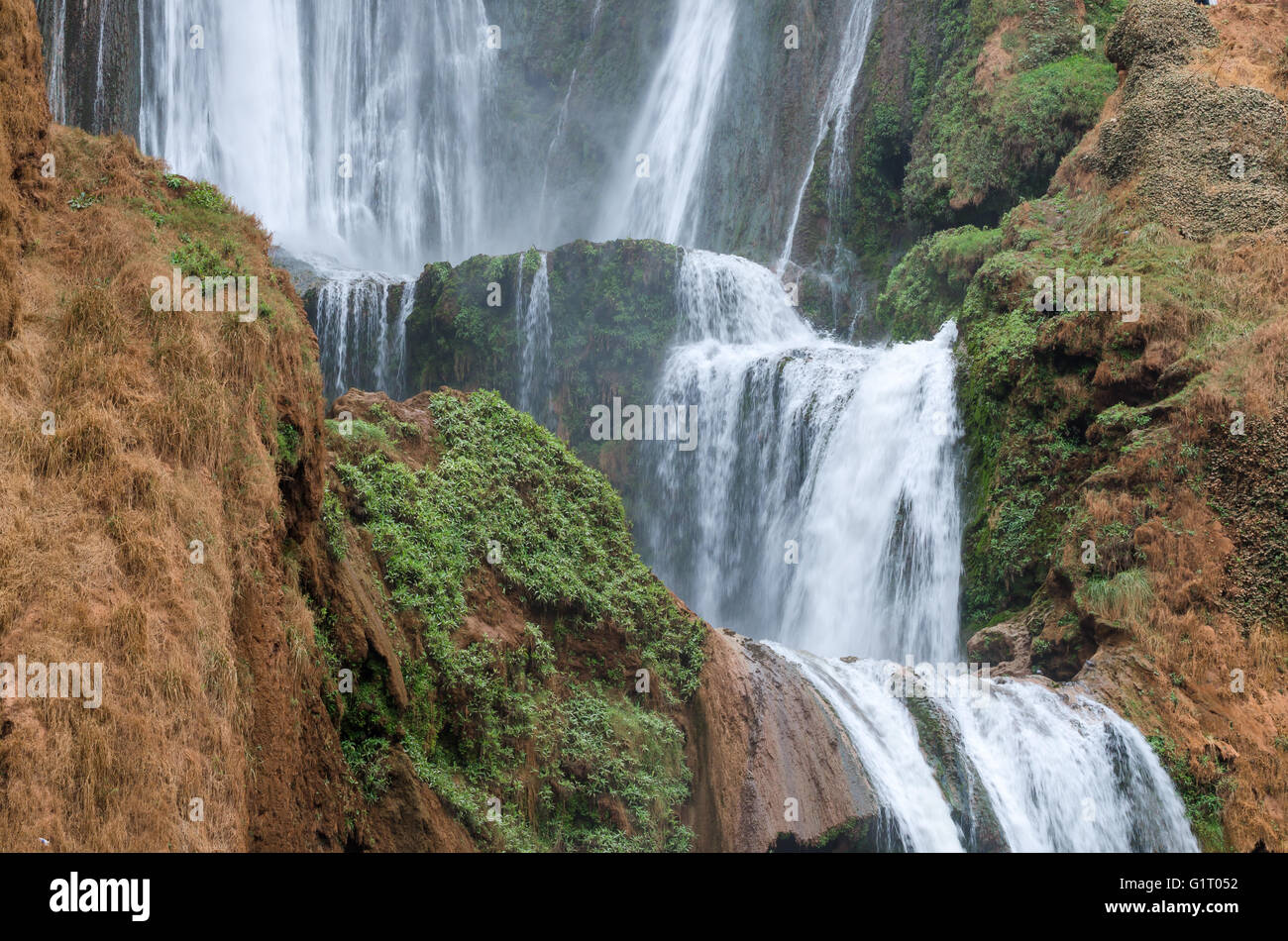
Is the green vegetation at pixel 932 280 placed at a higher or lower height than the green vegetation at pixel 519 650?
higher

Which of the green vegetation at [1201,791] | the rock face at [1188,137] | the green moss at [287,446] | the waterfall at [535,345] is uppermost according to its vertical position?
the rock face at [1188,137]

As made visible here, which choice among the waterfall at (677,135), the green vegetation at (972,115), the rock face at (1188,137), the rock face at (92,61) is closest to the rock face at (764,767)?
the rock face at (1188,137)

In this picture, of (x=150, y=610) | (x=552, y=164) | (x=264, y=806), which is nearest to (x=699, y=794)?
(x=264, y=806)

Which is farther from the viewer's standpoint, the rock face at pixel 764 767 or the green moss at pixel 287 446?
the rock face at pixel 764 767

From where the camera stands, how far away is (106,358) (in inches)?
274

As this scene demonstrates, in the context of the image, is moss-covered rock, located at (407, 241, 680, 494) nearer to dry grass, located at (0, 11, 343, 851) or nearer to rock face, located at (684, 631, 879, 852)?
rock face, located at (684, 631, 879, 852)

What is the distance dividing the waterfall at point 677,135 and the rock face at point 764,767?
25.0 m

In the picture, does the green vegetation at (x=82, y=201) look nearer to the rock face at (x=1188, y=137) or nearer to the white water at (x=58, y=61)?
the rock face at (x=1188, y=137)

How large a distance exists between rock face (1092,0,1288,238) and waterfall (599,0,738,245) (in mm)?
17144

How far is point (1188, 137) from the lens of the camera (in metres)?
18.8

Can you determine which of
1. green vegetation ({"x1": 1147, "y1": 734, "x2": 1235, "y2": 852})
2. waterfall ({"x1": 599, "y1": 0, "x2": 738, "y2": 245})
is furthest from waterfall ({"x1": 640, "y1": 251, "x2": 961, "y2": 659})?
waterfall ({"x1": 599, "y1": 0, "x2": 738, "y2": 245})

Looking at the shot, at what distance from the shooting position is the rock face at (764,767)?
1127cm

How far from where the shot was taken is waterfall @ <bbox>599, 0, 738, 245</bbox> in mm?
36281

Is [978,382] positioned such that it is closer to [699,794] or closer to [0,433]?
[699,794]
